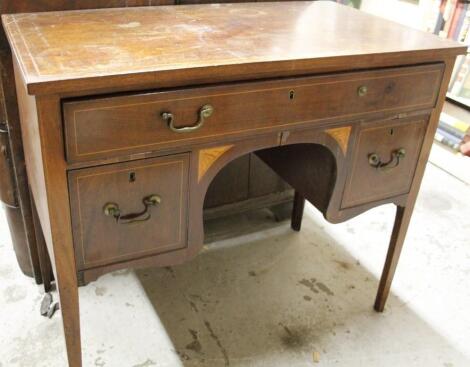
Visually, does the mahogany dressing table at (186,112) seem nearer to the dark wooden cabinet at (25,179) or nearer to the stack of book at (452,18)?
the dark wooden cabinet at (25,179)

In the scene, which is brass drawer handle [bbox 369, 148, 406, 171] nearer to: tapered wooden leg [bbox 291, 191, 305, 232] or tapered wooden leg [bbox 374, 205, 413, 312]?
tapered wooden leg [bbox 374, 205, 413, 312]

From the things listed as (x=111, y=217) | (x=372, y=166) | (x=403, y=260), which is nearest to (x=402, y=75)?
(x=372, y=166)

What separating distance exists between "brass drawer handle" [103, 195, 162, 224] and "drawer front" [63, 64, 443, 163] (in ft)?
0.36

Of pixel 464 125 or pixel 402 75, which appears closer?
pixel 402 75

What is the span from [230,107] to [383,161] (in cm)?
47

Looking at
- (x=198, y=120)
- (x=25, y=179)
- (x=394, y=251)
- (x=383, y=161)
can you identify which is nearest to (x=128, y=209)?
(x=198, y=120)

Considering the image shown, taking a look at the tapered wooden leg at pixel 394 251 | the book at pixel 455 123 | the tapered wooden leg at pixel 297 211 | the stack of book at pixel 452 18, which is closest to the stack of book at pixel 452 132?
the book at pixel 455 123

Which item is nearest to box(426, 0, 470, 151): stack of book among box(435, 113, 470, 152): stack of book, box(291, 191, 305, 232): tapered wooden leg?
box(435, 113, 470, 152): stack of book

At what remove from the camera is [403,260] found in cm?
178

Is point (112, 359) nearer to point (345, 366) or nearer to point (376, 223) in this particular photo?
point (345, 366)

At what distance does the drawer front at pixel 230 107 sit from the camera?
88 centimetres

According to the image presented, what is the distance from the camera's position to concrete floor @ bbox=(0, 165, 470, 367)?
53.7 inches

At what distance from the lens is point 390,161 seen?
127cm

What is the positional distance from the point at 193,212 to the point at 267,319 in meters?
0.56
